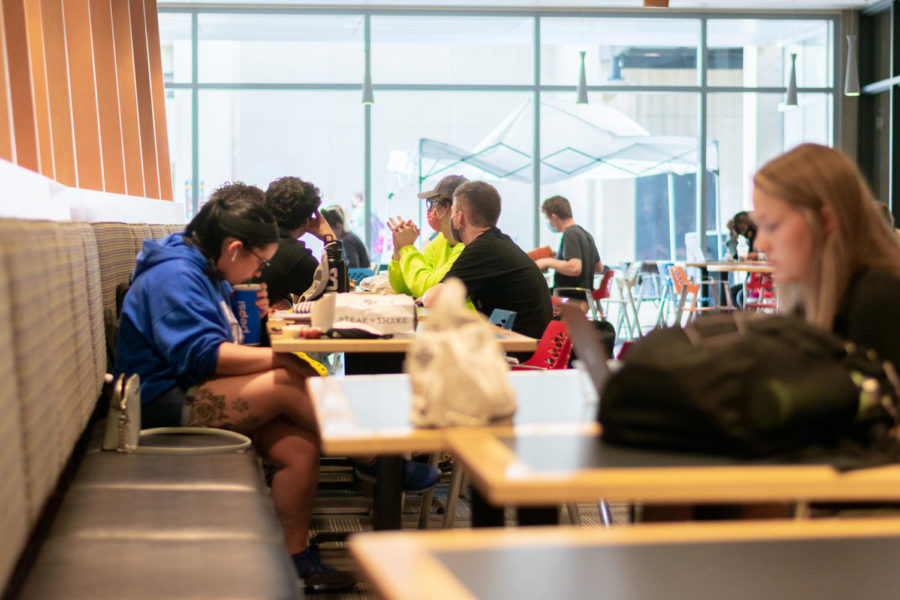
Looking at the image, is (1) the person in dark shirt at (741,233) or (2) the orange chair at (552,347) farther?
(1) the person in dark shirt at (741,233)

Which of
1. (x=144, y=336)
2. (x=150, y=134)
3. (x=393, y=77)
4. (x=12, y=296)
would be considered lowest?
(x=144, y=336)

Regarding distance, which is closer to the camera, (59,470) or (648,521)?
(648,521)

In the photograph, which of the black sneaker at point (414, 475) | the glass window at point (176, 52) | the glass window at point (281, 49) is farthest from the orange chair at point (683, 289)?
the black sneaker at point (414, 475)

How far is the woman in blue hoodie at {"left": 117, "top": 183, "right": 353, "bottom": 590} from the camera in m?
2.87

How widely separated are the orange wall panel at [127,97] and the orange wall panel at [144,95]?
1.34 ft

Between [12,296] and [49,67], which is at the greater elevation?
[49,67]

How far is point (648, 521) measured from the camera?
5.65 ft

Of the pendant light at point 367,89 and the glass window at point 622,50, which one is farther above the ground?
the glass window at point 622,50

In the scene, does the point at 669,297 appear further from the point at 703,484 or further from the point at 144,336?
the point at 703,484

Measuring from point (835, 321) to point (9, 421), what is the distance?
55.6 inches

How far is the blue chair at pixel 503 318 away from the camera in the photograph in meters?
3.88

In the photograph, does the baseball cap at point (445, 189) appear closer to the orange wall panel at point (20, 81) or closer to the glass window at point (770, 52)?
the orange wall panel at point (20, 81)

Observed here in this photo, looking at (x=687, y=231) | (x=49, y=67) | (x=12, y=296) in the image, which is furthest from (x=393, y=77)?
(x=12, y=296)

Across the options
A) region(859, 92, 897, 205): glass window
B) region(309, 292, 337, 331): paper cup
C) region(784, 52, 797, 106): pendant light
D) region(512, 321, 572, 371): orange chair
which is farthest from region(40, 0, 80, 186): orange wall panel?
region(859, 92, 897, 205): glass window
